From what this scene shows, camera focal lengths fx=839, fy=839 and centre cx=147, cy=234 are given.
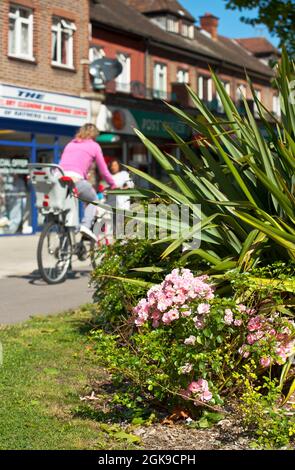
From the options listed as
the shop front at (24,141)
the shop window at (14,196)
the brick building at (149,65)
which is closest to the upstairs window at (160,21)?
the brick building at (149,65)

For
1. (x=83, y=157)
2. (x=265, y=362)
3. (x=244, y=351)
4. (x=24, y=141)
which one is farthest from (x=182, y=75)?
(x=244, y=351)

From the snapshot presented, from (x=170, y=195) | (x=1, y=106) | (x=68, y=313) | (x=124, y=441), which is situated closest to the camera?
(x=124, y=441)

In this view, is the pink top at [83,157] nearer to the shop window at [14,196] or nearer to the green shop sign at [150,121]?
the shop window at [14,196]

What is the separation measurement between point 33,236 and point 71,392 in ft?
57.7

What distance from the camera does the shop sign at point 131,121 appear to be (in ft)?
89.4

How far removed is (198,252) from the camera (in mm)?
5242

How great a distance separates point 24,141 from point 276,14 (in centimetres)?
752

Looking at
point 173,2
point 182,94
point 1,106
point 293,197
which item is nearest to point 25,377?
point 293,197

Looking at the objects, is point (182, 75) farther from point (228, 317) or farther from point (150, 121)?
point (228, 317)

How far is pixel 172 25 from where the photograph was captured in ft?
124

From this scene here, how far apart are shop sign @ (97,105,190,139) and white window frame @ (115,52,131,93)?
3.68ft

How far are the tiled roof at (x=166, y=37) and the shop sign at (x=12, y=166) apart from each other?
7812mm

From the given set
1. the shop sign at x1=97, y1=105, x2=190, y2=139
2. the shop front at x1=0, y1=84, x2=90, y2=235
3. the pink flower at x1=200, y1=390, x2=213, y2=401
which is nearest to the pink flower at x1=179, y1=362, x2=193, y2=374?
the pink flower at x1=200, y1=390, x2=213, y2=401

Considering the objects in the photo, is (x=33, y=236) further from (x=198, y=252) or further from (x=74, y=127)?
(x=198, y=252)
